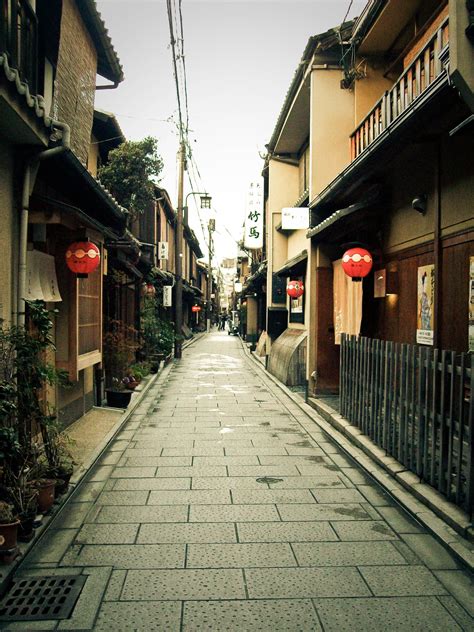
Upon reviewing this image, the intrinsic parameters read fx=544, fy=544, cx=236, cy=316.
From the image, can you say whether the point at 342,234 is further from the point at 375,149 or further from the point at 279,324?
the point at 279,324

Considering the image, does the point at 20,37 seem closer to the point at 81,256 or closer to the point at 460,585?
the point at 81,256

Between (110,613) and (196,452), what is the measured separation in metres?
5.40

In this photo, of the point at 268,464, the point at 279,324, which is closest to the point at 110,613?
the point at 268,464

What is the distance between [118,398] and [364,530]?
30.2 ft

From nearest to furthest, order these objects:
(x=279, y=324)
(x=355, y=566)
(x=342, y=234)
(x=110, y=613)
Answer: (x=110, y=613) → (x=355, y=566) → (x=342, y=234) → (x=279, y=324)

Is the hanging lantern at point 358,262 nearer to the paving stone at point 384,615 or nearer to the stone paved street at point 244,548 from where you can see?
the stone paved street at point 244,548

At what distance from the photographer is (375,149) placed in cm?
936

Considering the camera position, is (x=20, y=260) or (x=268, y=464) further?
(x=268, y=464)

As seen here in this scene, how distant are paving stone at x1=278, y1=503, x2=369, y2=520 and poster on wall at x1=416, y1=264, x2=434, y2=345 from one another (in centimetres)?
378

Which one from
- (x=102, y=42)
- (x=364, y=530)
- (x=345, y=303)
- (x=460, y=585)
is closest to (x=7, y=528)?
(x=364, y=530)

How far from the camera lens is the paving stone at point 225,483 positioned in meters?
7.83

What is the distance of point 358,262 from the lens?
11961 mm

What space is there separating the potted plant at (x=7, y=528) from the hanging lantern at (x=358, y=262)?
28.5ft

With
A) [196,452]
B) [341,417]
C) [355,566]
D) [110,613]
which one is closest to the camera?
[110,613]
